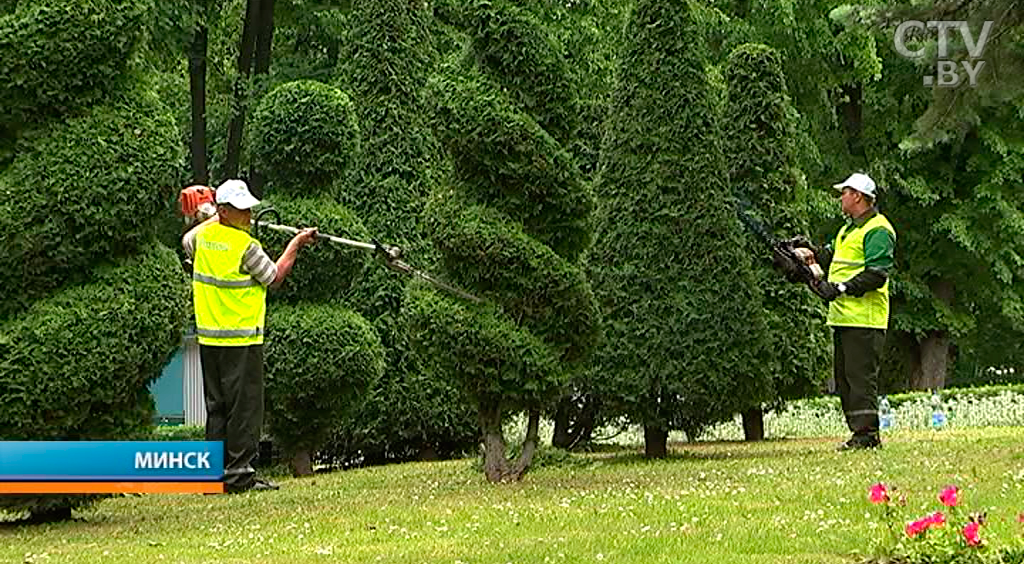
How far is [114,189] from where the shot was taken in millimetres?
9469

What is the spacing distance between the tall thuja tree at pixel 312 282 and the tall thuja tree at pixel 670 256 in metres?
2.39

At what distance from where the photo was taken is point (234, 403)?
895cm

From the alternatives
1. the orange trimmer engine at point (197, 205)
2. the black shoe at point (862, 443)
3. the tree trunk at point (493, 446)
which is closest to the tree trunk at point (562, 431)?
the black shoe at point (862, 443)

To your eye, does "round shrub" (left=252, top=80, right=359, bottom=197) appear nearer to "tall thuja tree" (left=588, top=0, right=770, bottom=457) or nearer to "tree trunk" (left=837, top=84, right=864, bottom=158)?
"tall thuja tree" (left=588, top=0, right=770, bottom=457)

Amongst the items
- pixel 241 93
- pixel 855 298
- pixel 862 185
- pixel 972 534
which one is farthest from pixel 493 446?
pixel 241 93

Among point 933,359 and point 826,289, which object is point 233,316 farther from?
point 933,359

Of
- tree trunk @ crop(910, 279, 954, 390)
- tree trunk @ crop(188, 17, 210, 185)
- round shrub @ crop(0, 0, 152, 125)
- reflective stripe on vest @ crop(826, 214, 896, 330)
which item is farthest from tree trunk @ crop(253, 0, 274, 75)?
tree trunk @ crop(910, 279, 954, 390)

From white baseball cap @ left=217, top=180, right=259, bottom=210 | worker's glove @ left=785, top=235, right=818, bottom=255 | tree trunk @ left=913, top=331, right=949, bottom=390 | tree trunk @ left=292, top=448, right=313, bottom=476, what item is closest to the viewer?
white baseball cap @ left=217, top=180, right=259, bottom=210

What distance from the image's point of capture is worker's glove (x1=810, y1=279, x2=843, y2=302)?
13.0m

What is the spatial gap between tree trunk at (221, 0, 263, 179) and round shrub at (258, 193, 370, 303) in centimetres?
709

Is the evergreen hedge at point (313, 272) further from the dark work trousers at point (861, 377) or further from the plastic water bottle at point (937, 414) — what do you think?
the plastic water bottle at point (937, 414)

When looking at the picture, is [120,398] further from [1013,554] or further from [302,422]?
[1013,554]

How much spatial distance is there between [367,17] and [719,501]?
8.73 metres

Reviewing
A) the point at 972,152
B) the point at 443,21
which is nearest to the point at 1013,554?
the point at 443,21
